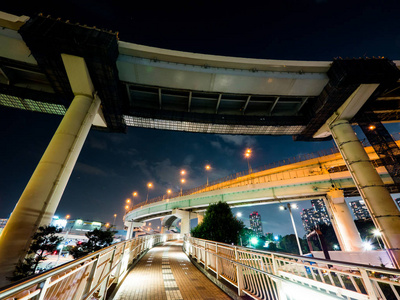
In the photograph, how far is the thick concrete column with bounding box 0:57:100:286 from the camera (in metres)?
7.33

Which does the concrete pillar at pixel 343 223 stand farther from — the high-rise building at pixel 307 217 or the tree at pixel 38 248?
the high-rise building at pixel 307 217

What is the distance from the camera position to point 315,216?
164 m

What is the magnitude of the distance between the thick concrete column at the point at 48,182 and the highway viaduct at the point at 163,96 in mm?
42

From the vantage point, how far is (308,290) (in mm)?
2861

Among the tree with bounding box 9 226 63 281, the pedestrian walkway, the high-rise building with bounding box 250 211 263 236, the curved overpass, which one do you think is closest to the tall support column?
the curved overpass

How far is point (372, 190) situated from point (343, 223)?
10395 millimetres

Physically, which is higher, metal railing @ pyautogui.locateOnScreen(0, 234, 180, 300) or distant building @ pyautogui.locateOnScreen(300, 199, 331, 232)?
distant building @ pyautogui.locateOnScreen(300, 199, 331, 232)

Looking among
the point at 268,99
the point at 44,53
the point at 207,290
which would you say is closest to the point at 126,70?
the point at 44,53

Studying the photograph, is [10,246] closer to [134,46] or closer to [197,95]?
[134,46]

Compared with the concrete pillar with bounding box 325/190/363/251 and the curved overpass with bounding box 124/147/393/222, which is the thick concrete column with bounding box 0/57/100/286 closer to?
the curved overpass with bounding box 124/147/393/222

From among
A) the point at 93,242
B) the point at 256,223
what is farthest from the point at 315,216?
the point at 93,242

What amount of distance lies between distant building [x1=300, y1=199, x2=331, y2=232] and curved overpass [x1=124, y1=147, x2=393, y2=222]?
5531 inches

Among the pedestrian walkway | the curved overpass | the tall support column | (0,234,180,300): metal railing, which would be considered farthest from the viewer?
the curved overpass

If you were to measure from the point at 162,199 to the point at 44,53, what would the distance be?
30.7 metres
